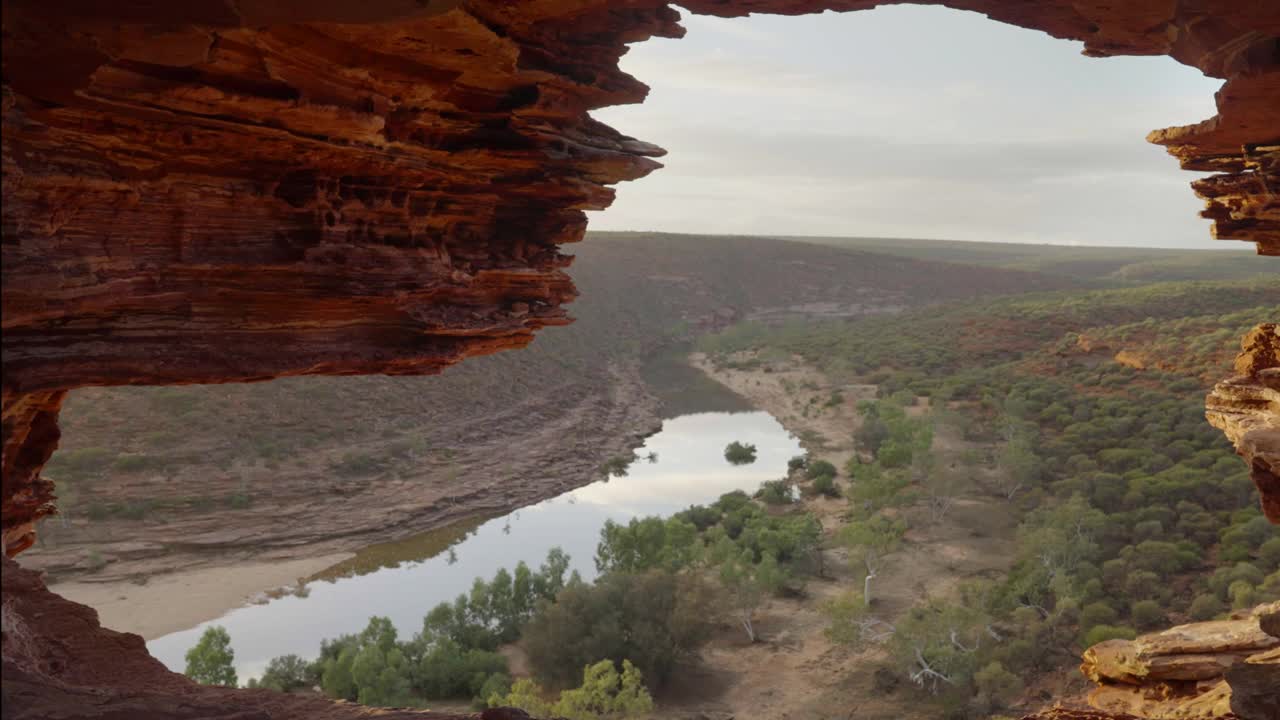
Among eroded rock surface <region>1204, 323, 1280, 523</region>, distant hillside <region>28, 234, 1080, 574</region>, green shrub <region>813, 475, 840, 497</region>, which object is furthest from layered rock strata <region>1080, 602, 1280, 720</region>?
distant hillside <region>28, 234, 1080, 574</region>

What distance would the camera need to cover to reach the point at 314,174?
7.16m

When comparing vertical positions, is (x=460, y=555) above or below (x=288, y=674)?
below

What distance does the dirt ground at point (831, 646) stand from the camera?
14.8 meters

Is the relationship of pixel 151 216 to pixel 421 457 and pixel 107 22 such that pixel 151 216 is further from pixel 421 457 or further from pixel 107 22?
pixel 421 457

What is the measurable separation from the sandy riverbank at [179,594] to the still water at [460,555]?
468 millimetres

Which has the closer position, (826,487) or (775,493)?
(775,493)

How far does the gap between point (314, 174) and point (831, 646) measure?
13.5 m

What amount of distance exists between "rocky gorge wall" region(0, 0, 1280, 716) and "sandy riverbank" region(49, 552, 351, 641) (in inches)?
409

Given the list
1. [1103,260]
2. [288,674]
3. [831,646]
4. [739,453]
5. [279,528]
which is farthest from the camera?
[1103,260]

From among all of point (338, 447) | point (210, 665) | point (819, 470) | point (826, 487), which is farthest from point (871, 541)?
point (338, 447)

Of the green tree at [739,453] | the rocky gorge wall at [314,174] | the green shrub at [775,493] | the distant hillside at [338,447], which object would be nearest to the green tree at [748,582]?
the green shrub at [775,493]

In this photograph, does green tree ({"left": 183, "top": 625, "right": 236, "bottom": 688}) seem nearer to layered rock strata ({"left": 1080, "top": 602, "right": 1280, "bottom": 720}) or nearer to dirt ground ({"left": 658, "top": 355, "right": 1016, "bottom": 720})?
dirt ground ({"left": 658, "top": 355, "right": 1016, "bottom": 720})

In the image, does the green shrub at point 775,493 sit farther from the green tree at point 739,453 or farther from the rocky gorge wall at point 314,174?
the rocky gorge wall at point 314,174

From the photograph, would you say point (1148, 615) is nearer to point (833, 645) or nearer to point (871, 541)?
point (833, 645)
